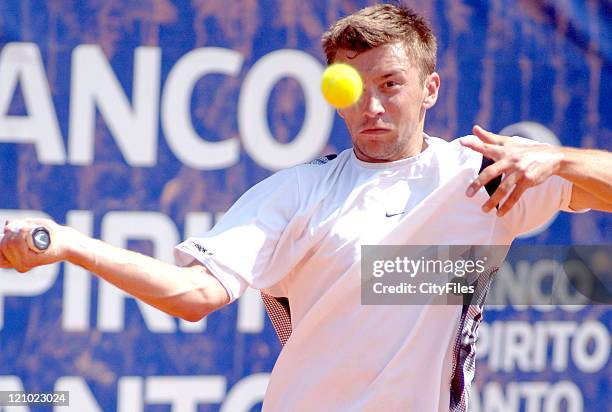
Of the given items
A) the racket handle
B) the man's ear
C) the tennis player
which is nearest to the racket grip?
the racket handle

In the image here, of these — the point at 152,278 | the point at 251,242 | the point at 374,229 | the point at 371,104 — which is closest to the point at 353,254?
the point at 374,229

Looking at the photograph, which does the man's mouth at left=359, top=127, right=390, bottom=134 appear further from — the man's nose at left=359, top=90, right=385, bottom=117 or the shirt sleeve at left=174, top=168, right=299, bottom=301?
the shirt sleeve at left=174, top=168, right=299, bottom=301

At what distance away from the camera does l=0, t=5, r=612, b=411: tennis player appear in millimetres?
2412

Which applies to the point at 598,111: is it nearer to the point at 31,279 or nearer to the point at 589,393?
the point at 589,393

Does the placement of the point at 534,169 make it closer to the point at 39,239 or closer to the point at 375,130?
the point at 375,130

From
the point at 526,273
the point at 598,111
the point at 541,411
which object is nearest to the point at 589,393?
the point at 541,411

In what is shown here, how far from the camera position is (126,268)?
87.6 inches

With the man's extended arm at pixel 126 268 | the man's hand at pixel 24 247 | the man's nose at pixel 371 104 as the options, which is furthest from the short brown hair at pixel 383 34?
the man's hand at pixel 24 247

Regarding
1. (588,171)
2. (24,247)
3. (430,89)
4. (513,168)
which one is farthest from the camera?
(430,89)

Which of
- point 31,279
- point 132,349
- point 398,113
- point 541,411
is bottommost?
point 541,411

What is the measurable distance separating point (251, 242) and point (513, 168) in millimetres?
575

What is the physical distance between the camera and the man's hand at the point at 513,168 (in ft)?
7.60

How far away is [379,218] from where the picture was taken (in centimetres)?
254

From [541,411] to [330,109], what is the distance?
131 centimetres
